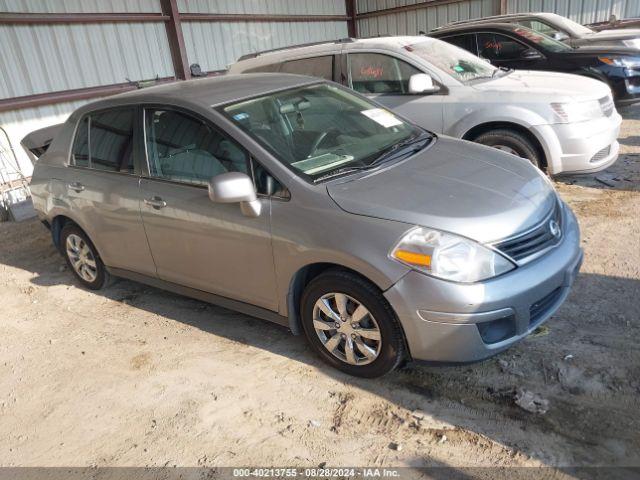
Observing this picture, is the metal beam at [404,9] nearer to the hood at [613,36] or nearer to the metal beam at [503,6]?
the metal beam at [503,6]

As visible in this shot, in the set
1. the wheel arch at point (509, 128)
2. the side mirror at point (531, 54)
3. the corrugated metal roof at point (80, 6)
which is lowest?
the wheel arch at point (509, 128)

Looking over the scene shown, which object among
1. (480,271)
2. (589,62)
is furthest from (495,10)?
(480,271)

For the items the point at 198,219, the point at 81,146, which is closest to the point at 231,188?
the point at 198,219

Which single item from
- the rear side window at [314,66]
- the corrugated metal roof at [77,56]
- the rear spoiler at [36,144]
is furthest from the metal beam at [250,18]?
the rear side window at [314,66]

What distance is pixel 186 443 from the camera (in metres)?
3.03

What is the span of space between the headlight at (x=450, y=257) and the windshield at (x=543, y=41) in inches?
274

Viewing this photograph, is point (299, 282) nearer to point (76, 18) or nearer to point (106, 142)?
point (106, 142)

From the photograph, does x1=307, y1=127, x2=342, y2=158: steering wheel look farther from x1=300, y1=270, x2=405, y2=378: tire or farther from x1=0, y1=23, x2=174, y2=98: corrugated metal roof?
x1=0, y1=23, x2=174, y2=98: corrugated metal roof

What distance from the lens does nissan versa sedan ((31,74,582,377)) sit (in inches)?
113

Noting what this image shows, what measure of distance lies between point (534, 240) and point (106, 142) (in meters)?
3.28

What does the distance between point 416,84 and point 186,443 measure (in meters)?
4.24

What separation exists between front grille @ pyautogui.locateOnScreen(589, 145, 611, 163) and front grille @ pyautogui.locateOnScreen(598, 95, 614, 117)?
0.36 m

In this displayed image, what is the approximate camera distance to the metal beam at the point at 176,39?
10578 millimetres

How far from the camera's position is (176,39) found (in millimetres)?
10719
